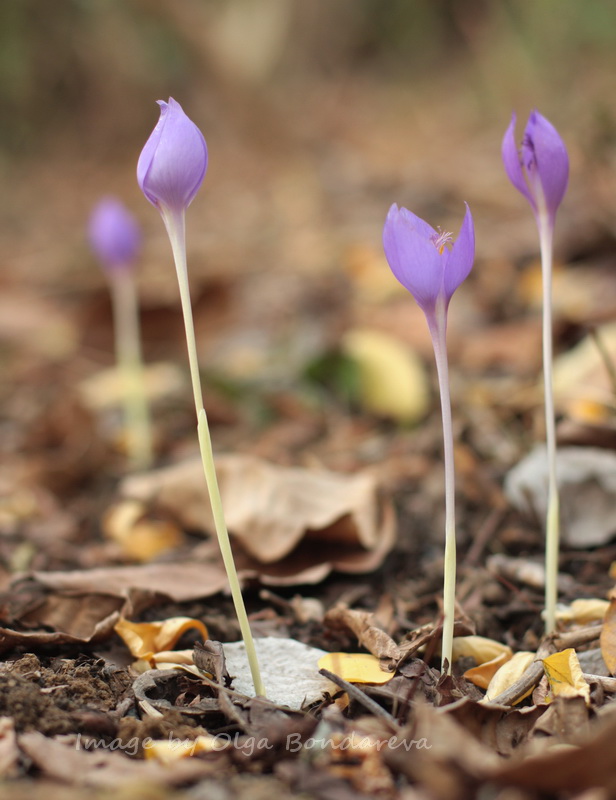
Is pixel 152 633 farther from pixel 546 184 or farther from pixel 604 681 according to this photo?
pixel 546 184

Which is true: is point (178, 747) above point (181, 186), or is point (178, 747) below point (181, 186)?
below

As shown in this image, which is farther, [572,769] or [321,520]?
[321,520]

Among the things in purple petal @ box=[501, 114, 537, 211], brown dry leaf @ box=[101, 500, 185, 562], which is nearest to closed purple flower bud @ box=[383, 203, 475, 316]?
purple petal @ box=[501, 114, 537, 211]

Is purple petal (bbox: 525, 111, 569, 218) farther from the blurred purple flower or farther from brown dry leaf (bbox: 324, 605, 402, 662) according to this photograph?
brown dry leaf (bbox: 324, 605, 402, 662)

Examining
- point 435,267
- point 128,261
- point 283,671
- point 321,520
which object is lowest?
point 283,671

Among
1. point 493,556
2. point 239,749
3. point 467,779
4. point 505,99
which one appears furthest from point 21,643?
point 505,99

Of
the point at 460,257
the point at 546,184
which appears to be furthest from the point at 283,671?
the point at 546,184
